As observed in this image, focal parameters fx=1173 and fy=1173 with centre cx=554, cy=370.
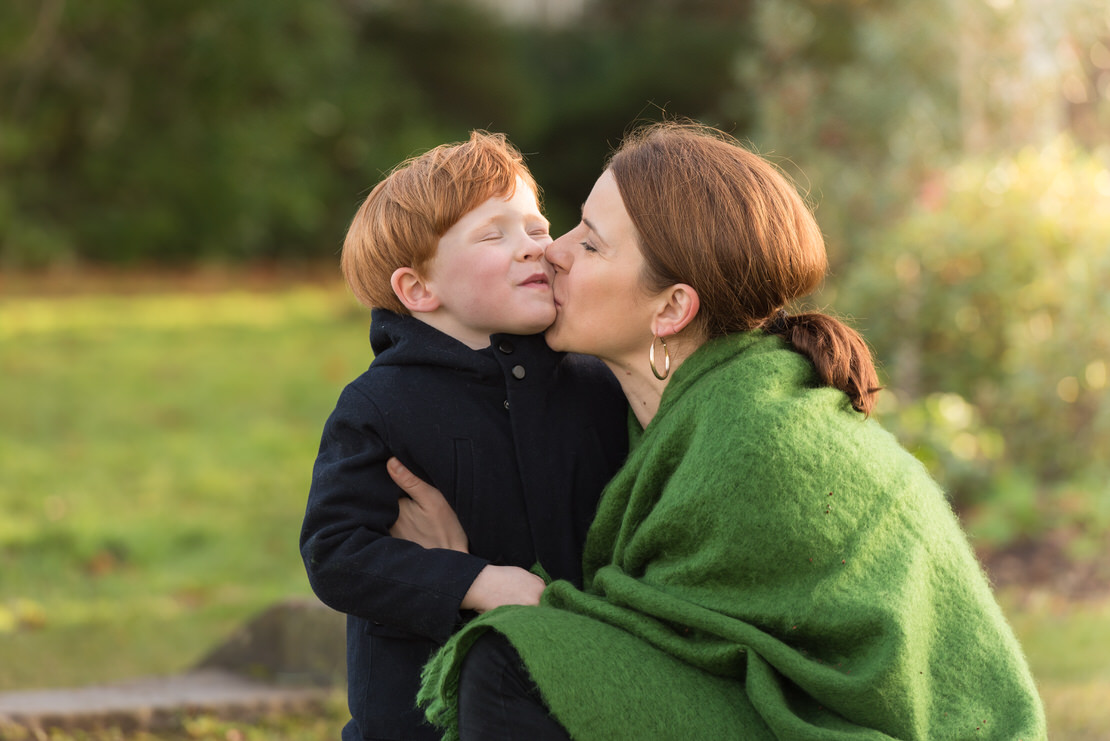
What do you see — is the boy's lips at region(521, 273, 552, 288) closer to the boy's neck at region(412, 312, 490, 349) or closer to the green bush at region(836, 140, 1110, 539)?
the boy's neck at region(412, 312, 490, 349)

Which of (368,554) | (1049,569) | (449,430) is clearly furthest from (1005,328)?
(368,554)

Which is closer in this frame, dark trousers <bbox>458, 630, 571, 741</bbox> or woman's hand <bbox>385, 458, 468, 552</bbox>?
dark trousers <bbox>458, 630, 571, 741</bbox>

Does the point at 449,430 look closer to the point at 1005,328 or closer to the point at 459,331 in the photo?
the point at 459,331

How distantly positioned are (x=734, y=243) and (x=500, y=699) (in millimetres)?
961

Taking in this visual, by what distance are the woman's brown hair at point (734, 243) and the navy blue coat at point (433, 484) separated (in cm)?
37

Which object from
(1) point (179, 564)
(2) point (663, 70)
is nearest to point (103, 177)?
(2) point (663, 70)

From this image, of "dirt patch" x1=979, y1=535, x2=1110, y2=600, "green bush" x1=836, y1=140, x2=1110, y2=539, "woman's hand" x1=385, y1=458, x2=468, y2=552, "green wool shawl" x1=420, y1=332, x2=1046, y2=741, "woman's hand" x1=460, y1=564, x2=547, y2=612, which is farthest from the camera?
"green bush" x1=836, y1=140, x2=1110, y2=539

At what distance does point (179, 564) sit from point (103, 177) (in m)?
11.2

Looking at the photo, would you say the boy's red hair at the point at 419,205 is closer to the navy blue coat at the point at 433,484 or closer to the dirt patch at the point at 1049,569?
the navy blue coat at the point at 433,484

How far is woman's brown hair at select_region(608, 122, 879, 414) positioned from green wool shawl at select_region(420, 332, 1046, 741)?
186 mm

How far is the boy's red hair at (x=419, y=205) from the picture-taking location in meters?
2.51

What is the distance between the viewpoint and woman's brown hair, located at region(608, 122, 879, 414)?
2281mm

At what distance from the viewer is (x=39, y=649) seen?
473 centimetres

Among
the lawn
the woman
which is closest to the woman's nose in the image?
the woman
